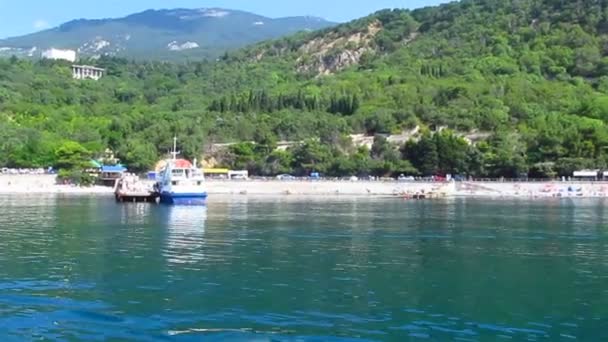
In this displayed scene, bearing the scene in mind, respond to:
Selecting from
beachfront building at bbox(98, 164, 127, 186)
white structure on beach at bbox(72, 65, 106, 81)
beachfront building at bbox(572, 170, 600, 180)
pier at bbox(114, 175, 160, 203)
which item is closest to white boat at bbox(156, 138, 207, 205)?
pier at bbox(114, 175, 160, 203)

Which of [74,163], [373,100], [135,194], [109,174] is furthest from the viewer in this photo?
[373,100]

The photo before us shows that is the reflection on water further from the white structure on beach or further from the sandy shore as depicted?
the white structure on beach

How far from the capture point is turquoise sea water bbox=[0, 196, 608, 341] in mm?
16484

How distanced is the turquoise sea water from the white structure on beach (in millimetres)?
144458

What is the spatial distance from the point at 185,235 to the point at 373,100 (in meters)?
87.6

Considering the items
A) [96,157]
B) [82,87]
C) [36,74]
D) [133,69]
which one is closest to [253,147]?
[96,157]

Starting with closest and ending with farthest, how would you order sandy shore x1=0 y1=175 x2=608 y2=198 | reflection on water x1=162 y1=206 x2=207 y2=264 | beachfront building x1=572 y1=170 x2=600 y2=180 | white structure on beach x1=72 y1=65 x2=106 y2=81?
reflection on water x1=162 y1=206 x2=207 y2=264
sandy shore x1=0 y1=175 x2=608 y2=198
beachfront building x1=572 y1=170 x2=600 y2=180
white structure on beach x1=72 y1=65 x2=106 y2=81

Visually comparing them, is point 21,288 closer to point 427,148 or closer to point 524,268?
point 524,268

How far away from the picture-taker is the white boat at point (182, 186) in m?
60.1

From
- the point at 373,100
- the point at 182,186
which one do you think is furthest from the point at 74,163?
the point at 373,100

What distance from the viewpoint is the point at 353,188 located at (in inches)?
3310

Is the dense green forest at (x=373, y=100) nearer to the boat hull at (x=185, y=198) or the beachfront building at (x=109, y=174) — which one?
the beachfront building at (x=109, y=174)

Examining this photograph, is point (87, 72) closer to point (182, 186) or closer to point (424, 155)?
point (424, 155)

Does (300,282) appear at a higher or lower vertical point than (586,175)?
lower
